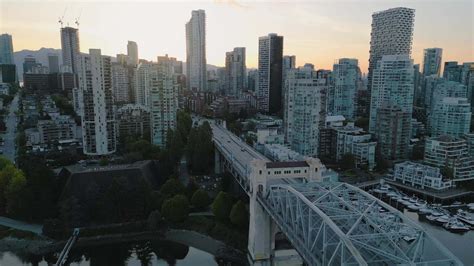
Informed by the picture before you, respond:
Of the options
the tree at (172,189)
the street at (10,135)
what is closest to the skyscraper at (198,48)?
the street at (10,135)

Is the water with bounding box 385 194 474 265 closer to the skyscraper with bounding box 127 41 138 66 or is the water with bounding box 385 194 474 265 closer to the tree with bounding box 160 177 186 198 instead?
the tree with bounding box 160 177 186 198

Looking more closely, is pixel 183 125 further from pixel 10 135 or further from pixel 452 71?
pixel 452 71

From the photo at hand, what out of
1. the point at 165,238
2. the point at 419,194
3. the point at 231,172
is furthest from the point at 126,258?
the point at 419,194

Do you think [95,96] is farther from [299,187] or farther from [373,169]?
[373,169]

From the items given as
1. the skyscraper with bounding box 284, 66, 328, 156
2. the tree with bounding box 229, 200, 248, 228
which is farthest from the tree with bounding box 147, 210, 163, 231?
the skyscraper with bounding box 284, 66, 328, 156

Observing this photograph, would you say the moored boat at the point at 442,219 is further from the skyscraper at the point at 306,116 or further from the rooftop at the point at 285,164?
the skyscraper at the point at 306,116
